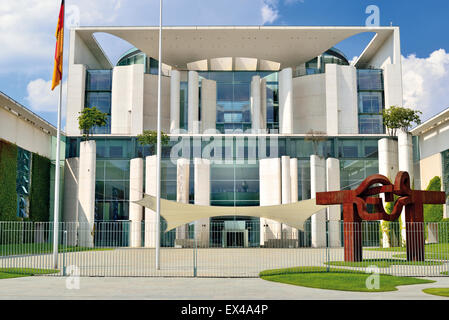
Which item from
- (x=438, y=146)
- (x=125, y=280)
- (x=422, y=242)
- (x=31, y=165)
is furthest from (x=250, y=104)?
(x=125, y=280)

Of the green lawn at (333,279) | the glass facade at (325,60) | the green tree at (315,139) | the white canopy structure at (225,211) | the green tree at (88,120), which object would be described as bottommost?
the green lawn at (333,279)

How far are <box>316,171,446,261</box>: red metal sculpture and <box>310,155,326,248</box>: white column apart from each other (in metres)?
18.4

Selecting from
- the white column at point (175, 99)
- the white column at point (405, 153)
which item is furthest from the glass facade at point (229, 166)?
the white column at point (175, 99)

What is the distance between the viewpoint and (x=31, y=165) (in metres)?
45.8

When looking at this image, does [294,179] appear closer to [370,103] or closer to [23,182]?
[370,103]

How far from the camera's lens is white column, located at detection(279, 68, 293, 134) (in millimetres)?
52713

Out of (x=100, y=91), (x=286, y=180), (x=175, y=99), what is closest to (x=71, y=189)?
(x=100, y=91)

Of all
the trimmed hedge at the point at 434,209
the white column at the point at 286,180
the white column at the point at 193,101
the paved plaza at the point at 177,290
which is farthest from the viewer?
the white column at the point at 193,101

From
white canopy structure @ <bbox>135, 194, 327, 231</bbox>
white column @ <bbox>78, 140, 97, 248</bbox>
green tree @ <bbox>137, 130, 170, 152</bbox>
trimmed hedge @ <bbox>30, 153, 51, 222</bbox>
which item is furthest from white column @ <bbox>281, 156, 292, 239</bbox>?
trimmed hedge @ <bbox>30, 153, 51, 222</bbox>

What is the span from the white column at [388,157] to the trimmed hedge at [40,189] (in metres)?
31.3

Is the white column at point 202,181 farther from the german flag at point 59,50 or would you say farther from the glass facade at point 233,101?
the german flag at point 59,50

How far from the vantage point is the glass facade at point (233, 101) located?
178ft
